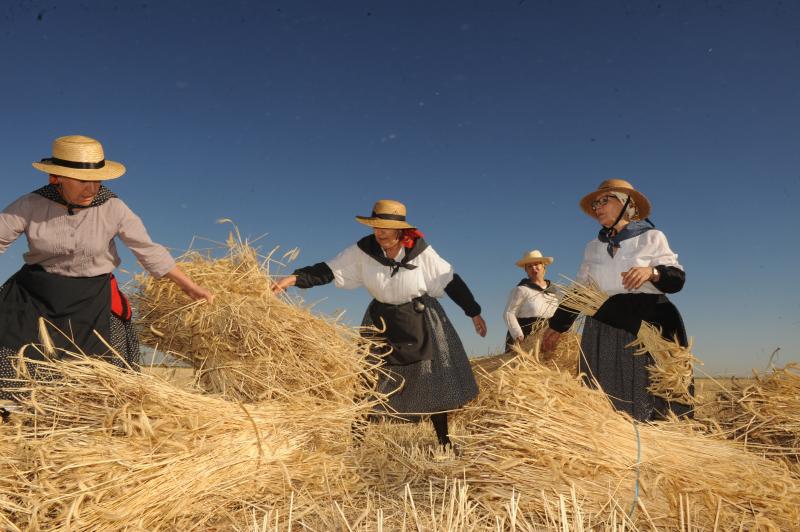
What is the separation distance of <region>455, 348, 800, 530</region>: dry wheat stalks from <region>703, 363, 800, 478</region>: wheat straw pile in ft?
2.30

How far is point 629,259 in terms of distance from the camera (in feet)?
13.4

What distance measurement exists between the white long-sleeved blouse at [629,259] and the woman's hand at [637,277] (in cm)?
18

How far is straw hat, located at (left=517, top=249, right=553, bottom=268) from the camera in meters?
7.74

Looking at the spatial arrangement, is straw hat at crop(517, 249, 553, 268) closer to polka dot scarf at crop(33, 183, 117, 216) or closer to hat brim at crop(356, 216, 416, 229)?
hat brim at crop(356, 216, 416, 229)

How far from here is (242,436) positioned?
9.13 ft

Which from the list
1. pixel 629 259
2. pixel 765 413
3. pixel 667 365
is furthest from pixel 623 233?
pixel 765 413

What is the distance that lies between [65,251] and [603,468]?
2.90 metres

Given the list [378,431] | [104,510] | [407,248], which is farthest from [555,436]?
[407,248]

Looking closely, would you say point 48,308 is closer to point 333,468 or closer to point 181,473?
point 181,473

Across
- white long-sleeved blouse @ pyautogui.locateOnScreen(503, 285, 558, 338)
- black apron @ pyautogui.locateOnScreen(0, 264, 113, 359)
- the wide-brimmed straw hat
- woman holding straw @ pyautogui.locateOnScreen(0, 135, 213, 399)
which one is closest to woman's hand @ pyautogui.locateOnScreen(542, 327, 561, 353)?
the wide-brimmed straw hat

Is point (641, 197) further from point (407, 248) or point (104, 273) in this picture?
point (104, 273)

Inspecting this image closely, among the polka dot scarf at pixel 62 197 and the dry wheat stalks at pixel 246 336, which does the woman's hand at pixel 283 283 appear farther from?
the polka dot scarf at pixel 62 197

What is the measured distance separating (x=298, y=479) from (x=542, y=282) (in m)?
5.40

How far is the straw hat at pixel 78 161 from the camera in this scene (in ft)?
10.9
